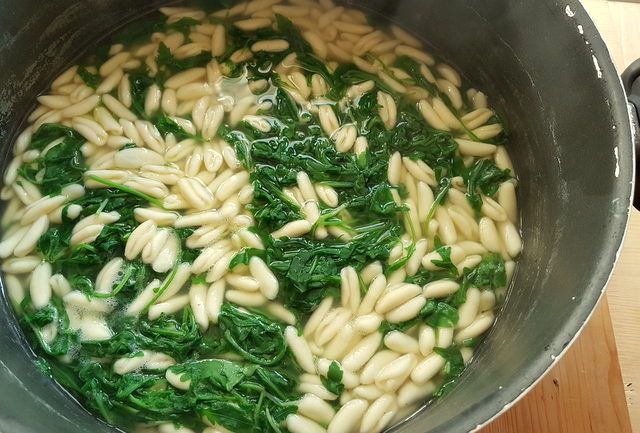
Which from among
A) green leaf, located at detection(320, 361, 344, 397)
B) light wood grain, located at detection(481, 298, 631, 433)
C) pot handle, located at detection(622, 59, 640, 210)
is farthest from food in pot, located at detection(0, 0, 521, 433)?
pot handle, located at detection(622, 59, 640, 210)

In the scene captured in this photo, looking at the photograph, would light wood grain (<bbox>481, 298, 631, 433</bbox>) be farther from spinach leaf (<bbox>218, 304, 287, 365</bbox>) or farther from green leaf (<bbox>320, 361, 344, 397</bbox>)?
spinach leaf (<bbox>218, 304, 287, 365</bbox>)

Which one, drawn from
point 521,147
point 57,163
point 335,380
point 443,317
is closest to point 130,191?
point 57,163

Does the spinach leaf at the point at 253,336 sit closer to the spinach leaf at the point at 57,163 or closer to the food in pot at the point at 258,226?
the food in pot at the point at 258,226

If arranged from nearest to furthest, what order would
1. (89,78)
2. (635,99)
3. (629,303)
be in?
(635,99) < (629,303) < (89,78)

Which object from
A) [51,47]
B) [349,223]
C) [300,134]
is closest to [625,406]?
[349,223]

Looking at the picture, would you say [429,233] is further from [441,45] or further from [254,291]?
[441,45]

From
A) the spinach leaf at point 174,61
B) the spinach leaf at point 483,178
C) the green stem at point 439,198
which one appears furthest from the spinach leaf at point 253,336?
the spinach leaf at point 174,61

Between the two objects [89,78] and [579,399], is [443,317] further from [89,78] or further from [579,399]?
[89,78]
